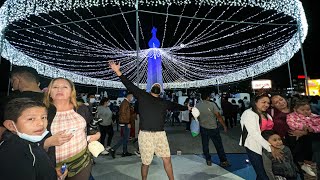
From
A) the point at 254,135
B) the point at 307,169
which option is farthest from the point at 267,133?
the point at 307,169

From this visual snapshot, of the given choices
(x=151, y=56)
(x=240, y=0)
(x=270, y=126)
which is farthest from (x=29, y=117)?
(x=151, y=56)

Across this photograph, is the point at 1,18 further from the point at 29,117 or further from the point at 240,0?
the point at 29,117

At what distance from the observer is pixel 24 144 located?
1739 mm

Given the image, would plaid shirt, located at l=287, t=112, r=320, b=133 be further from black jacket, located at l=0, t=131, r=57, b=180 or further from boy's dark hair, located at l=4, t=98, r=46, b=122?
boy's dark hair, located at l=4, t=98, r=46, b=122

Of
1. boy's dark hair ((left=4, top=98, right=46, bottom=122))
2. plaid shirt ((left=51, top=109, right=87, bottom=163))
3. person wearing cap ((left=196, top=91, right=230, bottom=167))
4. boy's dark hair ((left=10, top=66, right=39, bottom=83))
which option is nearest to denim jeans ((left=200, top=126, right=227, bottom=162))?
person wearing cap ((left=196, top=91, right=230, bottom=167))

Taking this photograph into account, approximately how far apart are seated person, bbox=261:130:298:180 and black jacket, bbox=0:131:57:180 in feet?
10.2

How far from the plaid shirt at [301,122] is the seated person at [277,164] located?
620 mm

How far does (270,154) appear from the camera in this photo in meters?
3.78

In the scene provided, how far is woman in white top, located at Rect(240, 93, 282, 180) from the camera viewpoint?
3.76m

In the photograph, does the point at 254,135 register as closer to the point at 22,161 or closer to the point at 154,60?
the point at 22,161

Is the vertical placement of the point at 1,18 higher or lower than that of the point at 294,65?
lower

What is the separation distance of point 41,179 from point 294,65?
4418cm

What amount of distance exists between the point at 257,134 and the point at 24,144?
10.4 feet

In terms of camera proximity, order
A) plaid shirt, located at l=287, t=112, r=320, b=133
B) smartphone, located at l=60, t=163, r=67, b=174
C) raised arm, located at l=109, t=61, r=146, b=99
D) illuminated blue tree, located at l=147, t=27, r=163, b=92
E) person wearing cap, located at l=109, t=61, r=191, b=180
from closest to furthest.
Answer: smartphone, located at l=60, t=163, r=67, b=174 < raised arm, located at l=109, t=61, r=146, b=99 < plaid shirt, located at l=287, t=112, r=320, b=133 < person wearing cap, located at l=109, t=61, r=191, b=180 < illuminated blue tree, located at l=147, t=27, r=163, b=92
